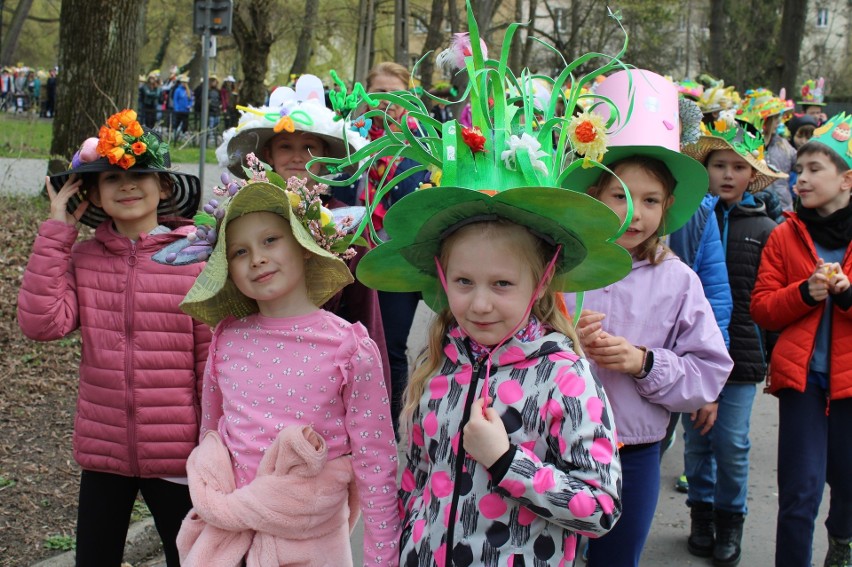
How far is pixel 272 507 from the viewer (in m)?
2.72

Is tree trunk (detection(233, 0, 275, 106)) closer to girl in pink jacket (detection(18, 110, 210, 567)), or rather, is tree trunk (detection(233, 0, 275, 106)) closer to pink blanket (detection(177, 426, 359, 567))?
girl in pink jacket (detection(18, 110, 210, 567))

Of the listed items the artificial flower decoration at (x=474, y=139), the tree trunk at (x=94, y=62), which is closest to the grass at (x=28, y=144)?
the tree trunk at (x=94, y=62)

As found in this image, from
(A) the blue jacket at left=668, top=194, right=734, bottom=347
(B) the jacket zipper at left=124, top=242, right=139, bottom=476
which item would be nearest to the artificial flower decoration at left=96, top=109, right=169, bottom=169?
(B) the jacket zipper at left=124, top=242, right=139, bottom=476

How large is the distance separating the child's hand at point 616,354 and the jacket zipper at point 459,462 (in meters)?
0.69

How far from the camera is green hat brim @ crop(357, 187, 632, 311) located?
2.34 m

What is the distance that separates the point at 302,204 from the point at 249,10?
24.4m

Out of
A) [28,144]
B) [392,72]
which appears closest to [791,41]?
[28,144]

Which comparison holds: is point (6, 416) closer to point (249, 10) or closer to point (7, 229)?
point (7, 229)

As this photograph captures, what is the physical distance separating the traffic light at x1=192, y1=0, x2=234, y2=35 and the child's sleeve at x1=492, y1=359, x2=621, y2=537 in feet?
37.1

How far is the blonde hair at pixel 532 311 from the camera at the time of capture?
246cm

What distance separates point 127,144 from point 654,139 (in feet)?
6.27

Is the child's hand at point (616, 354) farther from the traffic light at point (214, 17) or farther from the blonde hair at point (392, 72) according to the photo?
the traffic light at point (214, 17)

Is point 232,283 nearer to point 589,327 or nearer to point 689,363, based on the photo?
point 589,327

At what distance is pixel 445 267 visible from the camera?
2.58 m
